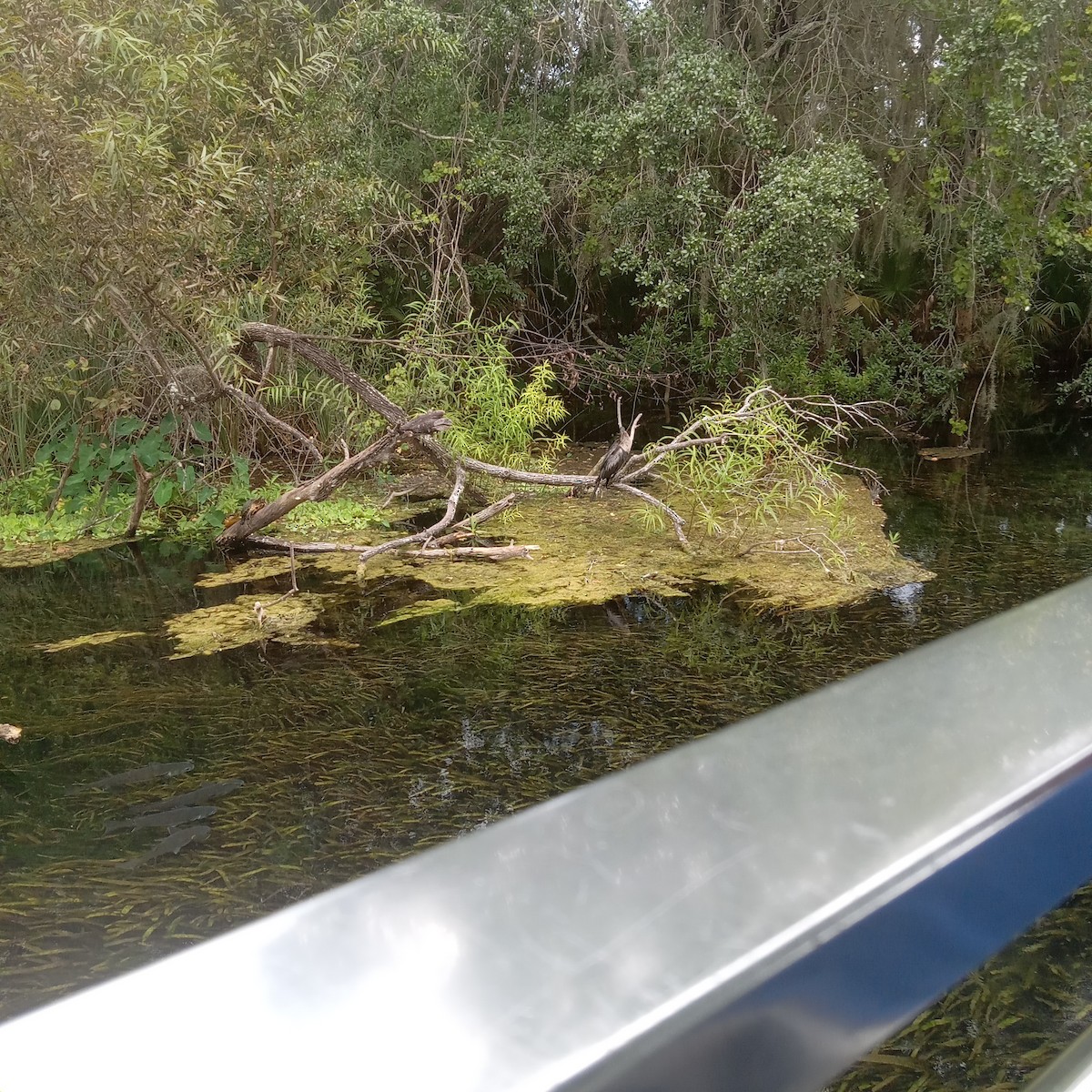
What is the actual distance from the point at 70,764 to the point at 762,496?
8.84ft

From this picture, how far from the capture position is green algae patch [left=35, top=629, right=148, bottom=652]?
3279 mm

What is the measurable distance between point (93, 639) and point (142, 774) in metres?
1.06

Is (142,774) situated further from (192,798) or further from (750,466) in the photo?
(750,466)

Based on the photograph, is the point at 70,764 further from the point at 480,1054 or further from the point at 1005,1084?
the point at 480,1054

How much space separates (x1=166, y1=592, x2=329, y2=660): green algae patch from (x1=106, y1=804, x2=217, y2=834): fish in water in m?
0.93

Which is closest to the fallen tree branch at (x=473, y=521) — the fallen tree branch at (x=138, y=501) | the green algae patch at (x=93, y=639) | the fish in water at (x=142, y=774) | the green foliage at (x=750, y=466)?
the green foliage at (x=750, y=466)

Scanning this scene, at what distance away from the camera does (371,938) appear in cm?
23

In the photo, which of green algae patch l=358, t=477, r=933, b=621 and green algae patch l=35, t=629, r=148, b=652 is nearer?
green algae patch l=35, t=629, r=148, b=652

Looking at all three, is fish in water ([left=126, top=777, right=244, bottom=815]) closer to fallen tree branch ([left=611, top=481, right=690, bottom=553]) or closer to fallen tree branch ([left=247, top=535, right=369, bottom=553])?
fallen tree branch ([left=247, top=535, right=369, bottom=553])

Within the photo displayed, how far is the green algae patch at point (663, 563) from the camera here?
144 inches

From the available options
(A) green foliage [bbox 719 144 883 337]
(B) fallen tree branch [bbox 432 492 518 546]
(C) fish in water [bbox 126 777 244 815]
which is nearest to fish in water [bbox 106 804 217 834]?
(C) fish in water [bbox 126 777 244 815]

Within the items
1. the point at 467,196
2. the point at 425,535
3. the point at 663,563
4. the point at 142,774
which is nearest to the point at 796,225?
the point at 663,563

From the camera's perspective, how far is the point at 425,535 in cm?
412

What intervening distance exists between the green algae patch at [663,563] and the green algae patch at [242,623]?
0.32 m
